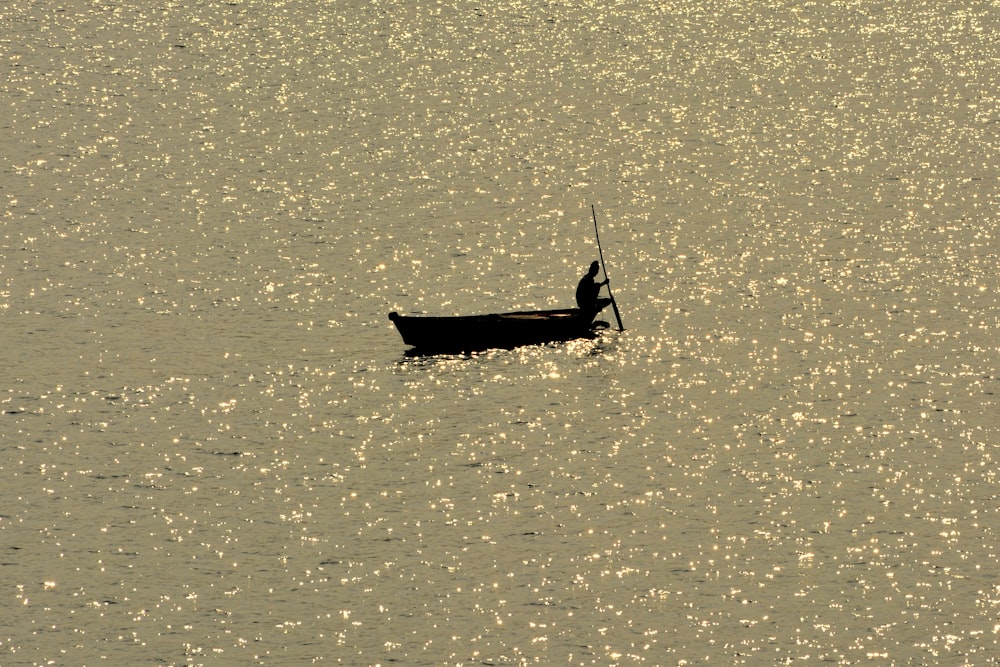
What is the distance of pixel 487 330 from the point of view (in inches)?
1866

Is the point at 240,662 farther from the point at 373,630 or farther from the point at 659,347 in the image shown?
the point at 659,347

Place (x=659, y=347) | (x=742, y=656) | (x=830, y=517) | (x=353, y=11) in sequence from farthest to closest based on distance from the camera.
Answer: (x=353, y=11)
(x=659, y=347)
(x=830, y=517)
(x=742, y=656)

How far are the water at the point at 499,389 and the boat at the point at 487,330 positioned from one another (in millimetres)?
505

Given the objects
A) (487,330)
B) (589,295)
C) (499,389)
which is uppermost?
(589,295)

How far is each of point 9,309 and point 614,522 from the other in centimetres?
2345

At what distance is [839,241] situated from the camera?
6016 cm

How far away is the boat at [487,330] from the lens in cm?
4706

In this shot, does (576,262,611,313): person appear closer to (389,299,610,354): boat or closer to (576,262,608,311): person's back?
(576,262,608,311): person's back

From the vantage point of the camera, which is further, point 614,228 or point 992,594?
point 614,228

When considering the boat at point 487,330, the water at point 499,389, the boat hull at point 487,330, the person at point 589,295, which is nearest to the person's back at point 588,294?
the person at point 589,295

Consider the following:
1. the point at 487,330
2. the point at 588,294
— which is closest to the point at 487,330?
the point at 487,330

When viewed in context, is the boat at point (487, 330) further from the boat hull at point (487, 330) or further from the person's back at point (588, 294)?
the person's back at point (588, 294)

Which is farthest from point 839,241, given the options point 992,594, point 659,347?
point 992,594

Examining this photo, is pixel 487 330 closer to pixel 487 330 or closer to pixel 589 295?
pixel 487 330
